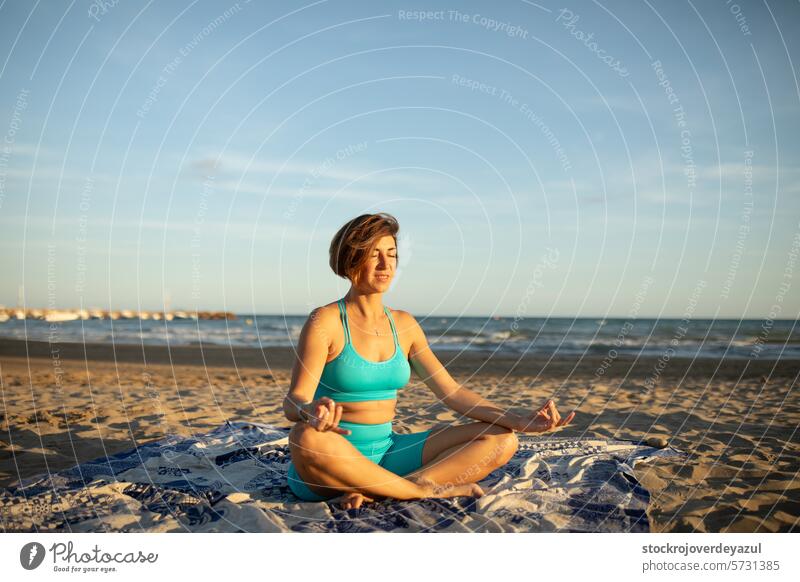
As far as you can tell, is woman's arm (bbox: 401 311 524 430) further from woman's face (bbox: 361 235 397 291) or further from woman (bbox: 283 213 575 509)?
woman's face (bbox: 361 235 397 291)

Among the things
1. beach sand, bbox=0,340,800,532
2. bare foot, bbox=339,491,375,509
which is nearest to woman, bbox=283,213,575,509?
bare foot, bbox=339,491,375,509

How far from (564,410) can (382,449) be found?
17.0ft

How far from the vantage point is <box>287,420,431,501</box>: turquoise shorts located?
14.2 feet

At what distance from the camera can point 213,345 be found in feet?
80.0

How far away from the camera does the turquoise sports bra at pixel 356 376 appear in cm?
427

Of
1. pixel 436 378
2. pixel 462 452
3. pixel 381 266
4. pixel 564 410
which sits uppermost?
pixel 381 266

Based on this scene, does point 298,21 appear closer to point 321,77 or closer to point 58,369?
point 321,77

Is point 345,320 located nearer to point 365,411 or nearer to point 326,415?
point 365,411

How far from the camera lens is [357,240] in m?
4.25

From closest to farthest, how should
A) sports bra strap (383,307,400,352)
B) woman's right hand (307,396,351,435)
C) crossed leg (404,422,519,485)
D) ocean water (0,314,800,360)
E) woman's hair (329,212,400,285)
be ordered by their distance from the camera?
woman's right hand (307,396,351,435) < woman's hair (329,212,400,285) < crossed leg (404,422,519,485) < sports bra strap (383,307,400,352) < ocean water (0,314,800,360)

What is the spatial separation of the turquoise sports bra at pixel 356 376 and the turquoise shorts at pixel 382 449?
0.22 meters

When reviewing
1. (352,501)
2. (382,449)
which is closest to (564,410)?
(382,449)
